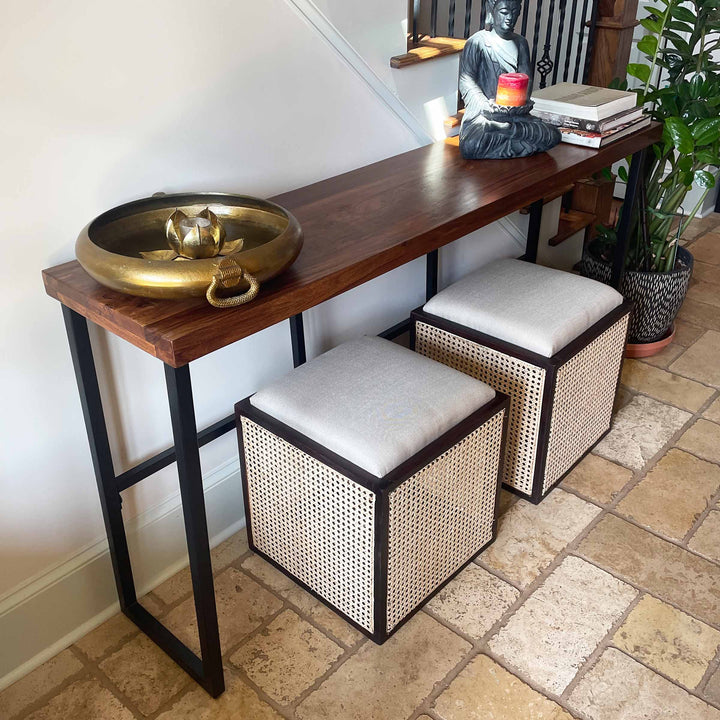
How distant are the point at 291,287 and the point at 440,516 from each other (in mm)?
683

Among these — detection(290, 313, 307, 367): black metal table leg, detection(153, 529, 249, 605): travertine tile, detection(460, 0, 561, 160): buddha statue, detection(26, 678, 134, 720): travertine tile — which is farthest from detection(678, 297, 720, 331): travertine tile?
detection(26, 678, 134, 720): travertine tile

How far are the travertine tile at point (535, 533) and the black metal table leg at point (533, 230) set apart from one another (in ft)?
2.84

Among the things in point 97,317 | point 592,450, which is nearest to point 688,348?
point 592,450

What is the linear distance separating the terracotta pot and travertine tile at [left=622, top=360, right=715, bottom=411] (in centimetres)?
5

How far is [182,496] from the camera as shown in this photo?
1388 millimetres

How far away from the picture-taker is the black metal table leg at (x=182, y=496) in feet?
4.35

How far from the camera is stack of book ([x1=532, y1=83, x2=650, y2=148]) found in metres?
2.07

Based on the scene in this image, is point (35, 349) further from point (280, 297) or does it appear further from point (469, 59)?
point (469, 59)

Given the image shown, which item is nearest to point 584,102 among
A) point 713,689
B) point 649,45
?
→ point 649,45

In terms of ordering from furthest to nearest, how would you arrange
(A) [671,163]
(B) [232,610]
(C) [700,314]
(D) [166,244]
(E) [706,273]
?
(E) [706,273], (C) [700,314], (A) [671,163], (B) [232,610], (D) [166,244]

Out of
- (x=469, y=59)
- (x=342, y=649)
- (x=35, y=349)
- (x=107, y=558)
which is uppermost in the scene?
(x=469, y=59)

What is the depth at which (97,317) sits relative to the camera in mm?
1304

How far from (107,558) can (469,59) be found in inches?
58.1

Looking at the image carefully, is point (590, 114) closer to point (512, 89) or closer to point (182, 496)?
point (512, 89)
